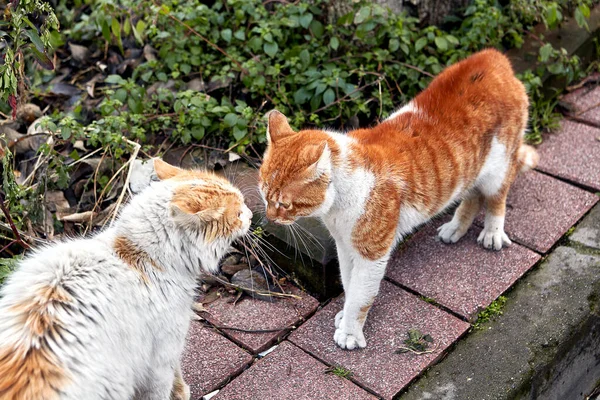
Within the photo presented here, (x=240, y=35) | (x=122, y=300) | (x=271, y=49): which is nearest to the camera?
(x=122, y=300)

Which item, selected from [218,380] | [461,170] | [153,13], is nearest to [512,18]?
[461,170]

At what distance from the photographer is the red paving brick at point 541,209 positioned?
3.76m

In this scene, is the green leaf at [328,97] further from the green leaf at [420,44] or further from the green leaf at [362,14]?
the green leaf at [420,44]

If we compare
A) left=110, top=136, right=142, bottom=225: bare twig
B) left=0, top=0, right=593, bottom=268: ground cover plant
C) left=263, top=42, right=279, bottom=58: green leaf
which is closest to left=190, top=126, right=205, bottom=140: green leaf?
left=0, top=0, right=593, bottom=268: ground cover plant

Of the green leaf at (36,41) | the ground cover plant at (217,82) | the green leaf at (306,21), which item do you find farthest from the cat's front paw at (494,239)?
the green leaf at (36,41)

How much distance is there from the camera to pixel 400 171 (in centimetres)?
318

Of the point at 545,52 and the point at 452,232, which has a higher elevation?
the point at 545,52

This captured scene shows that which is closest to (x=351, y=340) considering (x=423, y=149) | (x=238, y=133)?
(x=423, y=149)

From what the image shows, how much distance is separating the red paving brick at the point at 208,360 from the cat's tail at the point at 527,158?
1822 millimetres

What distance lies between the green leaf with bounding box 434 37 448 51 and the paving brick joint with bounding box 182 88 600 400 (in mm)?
1055

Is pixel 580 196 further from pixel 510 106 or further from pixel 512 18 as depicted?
pixel 512 18

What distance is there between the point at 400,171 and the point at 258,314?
940 mm

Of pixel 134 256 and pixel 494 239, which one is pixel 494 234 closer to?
pixel 494 239

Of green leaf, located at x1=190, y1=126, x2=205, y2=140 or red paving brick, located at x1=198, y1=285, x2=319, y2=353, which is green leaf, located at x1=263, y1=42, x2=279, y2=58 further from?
red paving brick, located at x1=198, y1=285, x2=319, y2=353
